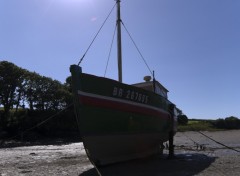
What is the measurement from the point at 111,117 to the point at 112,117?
54 millimetres

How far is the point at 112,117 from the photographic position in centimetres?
1337

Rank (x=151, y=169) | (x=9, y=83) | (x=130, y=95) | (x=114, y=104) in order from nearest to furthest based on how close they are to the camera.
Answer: (x=151, y=169)
(x=114, y=104)
(x=130, y=95)
(x=9, y=83)

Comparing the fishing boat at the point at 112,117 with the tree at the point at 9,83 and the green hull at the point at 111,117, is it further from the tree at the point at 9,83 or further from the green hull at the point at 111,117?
the tree at the point at 9,83

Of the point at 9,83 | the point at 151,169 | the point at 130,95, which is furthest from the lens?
the point at 9,83

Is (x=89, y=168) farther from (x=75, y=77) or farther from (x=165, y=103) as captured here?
(x=165, y=103)

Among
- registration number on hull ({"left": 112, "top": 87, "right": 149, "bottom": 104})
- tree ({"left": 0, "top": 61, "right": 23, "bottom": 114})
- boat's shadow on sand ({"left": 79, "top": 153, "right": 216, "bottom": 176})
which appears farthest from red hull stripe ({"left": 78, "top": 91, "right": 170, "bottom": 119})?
tree ({"left": 0, "top": 61, "right": 23, "bottom": 114})

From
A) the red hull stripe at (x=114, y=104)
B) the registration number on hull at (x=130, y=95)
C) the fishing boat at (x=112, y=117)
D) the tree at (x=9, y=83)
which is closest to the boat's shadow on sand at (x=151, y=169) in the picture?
the fishing boat at (x=112, y=117)

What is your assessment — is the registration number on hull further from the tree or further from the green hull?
the tree

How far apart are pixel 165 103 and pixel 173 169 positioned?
685cm

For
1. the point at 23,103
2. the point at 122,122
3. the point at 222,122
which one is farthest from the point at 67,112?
the point at 122,122

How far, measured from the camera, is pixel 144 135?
15773 millimetres

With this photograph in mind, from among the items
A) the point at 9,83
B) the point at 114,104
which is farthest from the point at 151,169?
the point at 9,83

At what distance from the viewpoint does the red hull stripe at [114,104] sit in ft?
41.2

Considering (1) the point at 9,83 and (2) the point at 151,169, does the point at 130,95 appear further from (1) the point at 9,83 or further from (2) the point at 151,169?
(1) the point at 9,83
